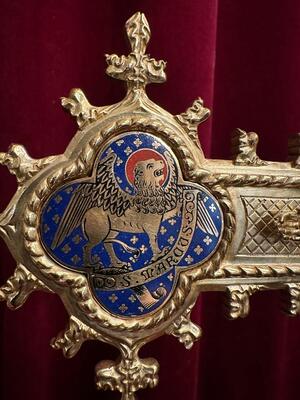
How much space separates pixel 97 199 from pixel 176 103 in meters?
0.29

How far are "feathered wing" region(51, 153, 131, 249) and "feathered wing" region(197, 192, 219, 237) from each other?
4.3 inches

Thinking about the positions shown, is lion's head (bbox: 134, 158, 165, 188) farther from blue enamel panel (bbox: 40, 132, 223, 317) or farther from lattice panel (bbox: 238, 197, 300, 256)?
lattice panel (bbox: 238, 197, 300, 256)

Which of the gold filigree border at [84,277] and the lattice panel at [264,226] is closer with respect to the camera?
the gold filigree border at [84,277]

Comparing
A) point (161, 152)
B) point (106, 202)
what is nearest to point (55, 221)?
point (106, 202)

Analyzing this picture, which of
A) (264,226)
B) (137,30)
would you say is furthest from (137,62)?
(264,226)

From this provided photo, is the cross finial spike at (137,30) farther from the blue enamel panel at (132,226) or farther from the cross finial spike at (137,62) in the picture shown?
the blue enamel panel at (132,226)

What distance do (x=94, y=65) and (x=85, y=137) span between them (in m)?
0.25

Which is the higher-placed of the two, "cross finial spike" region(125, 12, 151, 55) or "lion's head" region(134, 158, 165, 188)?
"cross finial spike" region(125, 12, 151, 55)

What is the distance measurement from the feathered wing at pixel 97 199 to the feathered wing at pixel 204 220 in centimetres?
11

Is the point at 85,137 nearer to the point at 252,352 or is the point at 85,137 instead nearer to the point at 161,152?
the point at 161,152

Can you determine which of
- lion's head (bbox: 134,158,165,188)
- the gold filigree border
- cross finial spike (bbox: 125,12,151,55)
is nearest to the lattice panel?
the gold filigree border

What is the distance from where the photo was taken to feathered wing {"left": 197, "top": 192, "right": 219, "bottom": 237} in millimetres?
797

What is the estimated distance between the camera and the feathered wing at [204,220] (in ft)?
2.61

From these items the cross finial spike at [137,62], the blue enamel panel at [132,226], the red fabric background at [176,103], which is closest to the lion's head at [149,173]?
the blue enamel panel at [132,226]
